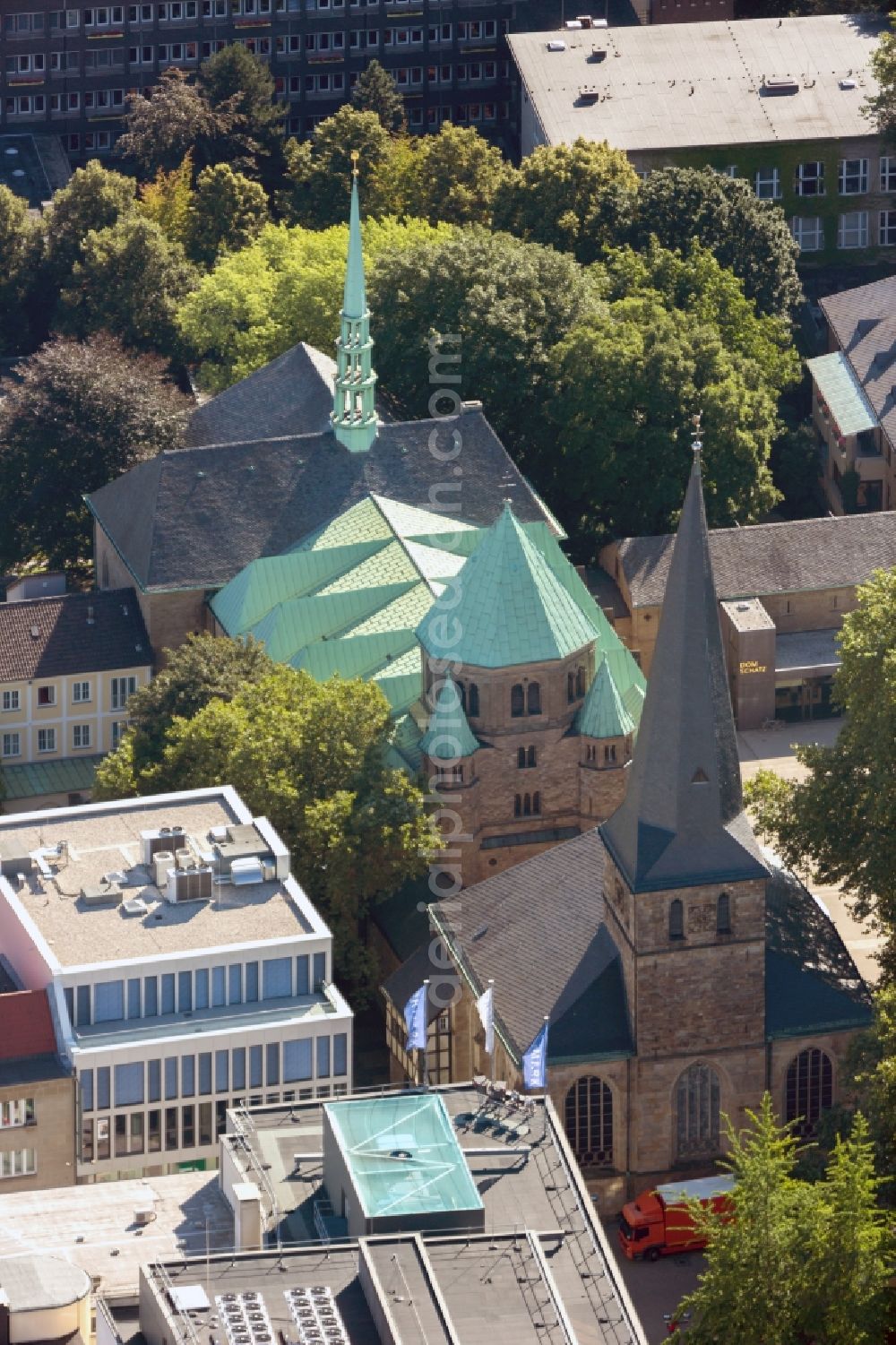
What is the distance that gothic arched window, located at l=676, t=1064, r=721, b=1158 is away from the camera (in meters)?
162

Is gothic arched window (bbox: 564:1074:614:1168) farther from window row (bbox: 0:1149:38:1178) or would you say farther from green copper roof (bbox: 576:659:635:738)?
window row (bbox: 0:1149:38:1178)

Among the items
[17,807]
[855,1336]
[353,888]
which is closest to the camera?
[855,1336]

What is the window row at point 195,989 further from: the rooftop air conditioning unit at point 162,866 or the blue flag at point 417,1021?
the rooftop air conditioning unit at point 162,866

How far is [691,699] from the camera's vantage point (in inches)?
6147

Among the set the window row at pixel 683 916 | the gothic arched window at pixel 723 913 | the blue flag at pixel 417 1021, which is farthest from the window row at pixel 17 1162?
the gothic arched window at pixel 723 913

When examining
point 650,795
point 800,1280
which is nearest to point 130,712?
point 650,795

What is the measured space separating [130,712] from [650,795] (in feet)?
107

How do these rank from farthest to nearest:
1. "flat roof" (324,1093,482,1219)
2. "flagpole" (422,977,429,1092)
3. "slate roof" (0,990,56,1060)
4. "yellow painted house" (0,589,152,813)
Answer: "yellow painted house" (0,589,152,813), "flagpole" (422,977,429,1092), "slate roof" (0,990,56,1060), "flat roof" (324,1093,482,1219)

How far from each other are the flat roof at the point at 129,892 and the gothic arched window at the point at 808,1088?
61.5 feet

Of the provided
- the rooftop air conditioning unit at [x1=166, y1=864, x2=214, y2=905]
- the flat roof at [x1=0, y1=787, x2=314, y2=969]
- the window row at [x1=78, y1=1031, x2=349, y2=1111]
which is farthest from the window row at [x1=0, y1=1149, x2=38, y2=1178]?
the rooftop air conditioning unit at [x1=166, y1=864, x2=214, y2=905]

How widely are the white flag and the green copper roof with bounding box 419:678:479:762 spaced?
15.2m

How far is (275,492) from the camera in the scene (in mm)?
195375

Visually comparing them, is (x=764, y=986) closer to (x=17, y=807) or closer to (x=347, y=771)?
(x=347, y=771)

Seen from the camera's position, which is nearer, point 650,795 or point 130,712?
point 650,795
